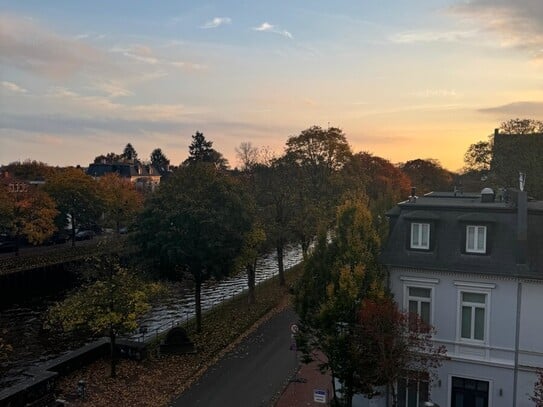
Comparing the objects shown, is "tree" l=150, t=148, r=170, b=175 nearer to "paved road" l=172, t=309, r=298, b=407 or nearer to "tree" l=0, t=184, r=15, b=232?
"tree" l=0, t=184, r=15, b=232

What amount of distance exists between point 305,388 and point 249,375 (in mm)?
2720

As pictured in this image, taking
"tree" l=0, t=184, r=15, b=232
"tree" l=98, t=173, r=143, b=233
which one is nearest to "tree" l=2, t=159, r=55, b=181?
"tree" l=98, t=173, r=143, b=233

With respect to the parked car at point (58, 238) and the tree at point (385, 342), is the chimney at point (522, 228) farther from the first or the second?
the parked car at point (58, 238)

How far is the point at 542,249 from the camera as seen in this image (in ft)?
56.2

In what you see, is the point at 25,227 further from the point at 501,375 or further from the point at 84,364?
the point at 501,375

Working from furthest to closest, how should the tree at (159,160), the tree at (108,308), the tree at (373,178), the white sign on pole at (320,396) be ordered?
the tree at (159,160) → the tree at (373,178) → the tree at (108,308) → the white sign on pole at (320,396)

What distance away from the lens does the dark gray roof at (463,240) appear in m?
17.3

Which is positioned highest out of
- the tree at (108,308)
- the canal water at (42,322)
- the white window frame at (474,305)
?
the white window frame at (474,305)

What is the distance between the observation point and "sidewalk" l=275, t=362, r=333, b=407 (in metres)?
20.3

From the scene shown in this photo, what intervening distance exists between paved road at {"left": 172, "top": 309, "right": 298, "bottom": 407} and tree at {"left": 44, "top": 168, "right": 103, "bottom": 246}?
43.7 m

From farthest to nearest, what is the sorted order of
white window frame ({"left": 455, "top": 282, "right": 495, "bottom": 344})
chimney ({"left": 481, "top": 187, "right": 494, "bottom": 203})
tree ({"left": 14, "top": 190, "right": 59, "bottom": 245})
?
tree ({"left": 14, "top": 190, "right": 59, "bottom": 245})
chimney ({"left": 481, "top": 187, "right": 494, "bottom": 203})
white window frame ({"left": 455, "top": 282, "right": 495, "bottom": 344})

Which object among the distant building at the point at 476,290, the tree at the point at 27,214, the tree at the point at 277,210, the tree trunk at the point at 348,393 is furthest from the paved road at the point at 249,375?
the tree at the point at 27,214

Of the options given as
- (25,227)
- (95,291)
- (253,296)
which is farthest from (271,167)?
(95,291)

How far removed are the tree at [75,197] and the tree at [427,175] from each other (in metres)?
52.0
